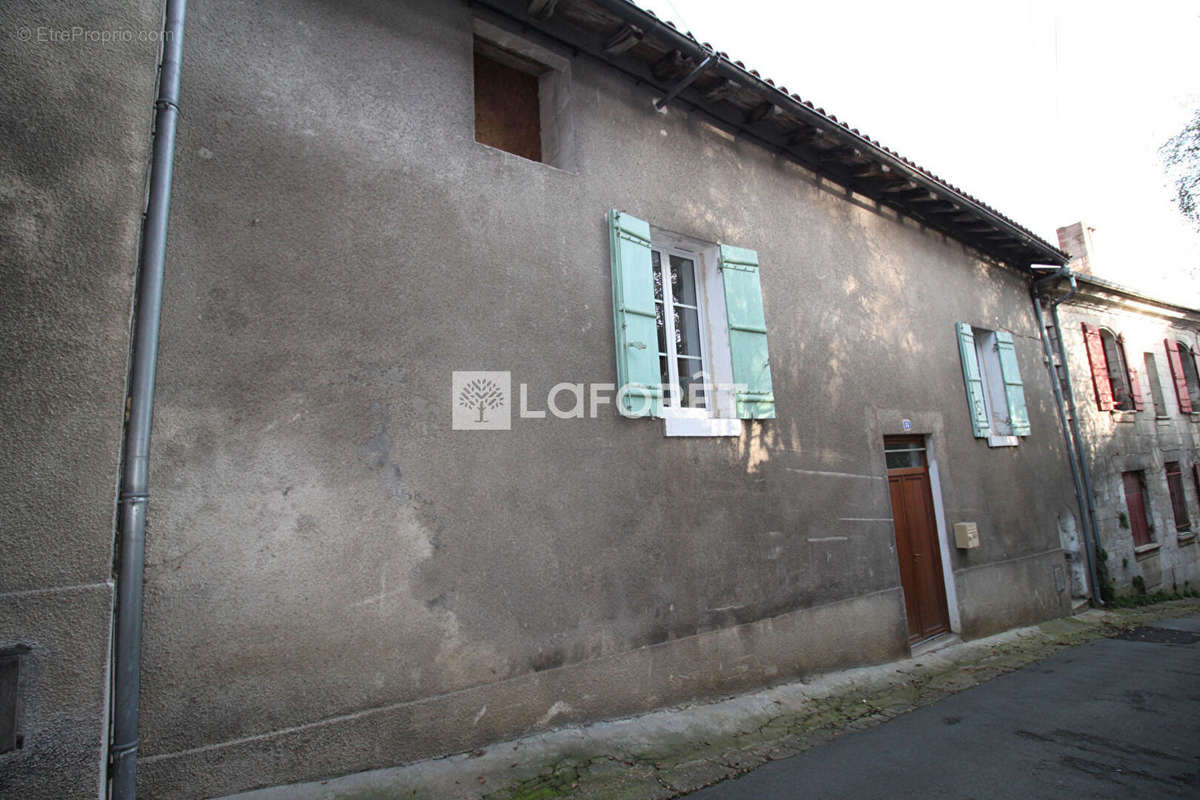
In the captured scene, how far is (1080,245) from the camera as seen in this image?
12531 millimetres

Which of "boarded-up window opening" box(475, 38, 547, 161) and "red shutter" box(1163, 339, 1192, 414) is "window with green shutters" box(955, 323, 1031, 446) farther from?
"red shutter" box(1163, 339, 1192, 414)

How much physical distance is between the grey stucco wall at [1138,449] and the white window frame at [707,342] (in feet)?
26.5

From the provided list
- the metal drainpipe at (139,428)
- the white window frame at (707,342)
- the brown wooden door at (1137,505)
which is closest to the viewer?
the metal drainpipe at (139,428)

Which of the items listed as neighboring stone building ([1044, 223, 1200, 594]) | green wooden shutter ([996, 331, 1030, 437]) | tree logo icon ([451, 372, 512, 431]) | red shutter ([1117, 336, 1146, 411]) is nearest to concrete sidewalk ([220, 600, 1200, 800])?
tree logo icon ([451, 372, 512, 431])

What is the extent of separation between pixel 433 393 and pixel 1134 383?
44.3ft

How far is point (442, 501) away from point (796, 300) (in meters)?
3.98

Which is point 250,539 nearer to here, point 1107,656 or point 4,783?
point 4,783

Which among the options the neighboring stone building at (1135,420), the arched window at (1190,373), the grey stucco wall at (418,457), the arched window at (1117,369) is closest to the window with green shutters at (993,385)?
the neighboring stone building at (1135,420)

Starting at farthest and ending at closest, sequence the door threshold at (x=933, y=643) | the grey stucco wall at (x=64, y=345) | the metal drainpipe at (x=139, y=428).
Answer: the door threshold at (x=933, y=643)
the metal drainpipe at (x=139, y=428)
the grey stucco wall at (x=64, y=345)

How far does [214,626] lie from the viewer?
2.68m

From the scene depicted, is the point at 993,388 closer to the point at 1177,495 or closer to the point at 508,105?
the point at 1177,495

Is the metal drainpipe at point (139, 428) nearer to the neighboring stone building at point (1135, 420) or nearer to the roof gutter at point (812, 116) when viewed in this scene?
the roof gutter at point (812, 116)

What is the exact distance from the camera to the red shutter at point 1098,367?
33.2ft

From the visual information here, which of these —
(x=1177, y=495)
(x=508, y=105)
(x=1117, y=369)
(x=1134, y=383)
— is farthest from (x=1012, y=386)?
(x=508, y=105)
